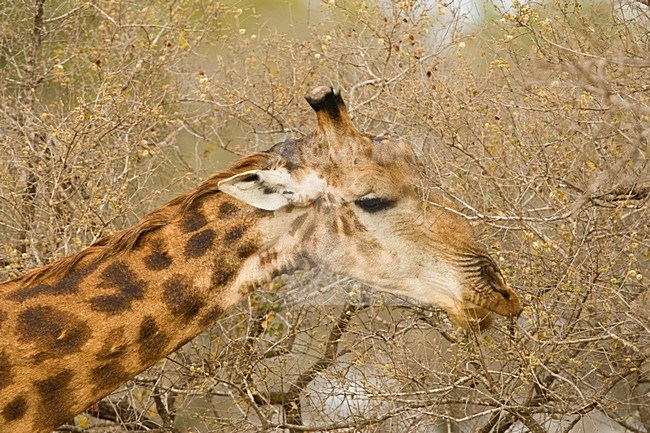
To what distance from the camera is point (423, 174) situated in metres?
5.75

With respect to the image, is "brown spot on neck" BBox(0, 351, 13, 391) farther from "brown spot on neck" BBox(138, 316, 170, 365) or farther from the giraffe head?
the giraffe head

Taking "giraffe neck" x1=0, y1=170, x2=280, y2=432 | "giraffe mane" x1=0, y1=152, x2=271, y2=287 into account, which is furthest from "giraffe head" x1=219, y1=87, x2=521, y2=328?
"giraffe neck" x1=0, y1=170, x2=280, y2=432

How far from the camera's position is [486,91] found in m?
7.57

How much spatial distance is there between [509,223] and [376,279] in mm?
1803

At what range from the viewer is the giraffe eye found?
5359mm

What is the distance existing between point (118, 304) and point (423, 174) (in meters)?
1.85

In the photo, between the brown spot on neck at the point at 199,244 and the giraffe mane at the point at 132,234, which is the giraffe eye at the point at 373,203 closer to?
the giraffe mane at the point at 132,234

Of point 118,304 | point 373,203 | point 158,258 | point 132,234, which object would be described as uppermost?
point 132,234

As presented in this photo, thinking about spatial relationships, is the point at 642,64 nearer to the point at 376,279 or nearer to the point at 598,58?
the point at 598,58

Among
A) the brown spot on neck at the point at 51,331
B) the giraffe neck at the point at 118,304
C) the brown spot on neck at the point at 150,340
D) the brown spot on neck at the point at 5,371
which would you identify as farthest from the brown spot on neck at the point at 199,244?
the brown spot on neck at the point at 5,371

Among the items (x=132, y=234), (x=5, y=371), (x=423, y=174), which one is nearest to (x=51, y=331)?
(x=5, y=371)

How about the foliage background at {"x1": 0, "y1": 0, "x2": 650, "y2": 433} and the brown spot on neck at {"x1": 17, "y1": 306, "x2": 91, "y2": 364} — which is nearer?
the brown spot on neck at {"x1": 17, "y1": 306, "x2": 91, "y2": 364}

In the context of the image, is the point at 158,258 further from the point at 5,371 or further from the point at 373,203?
the point at 373,203

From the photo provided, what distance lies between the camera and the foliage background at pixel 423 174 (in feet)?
20.9
